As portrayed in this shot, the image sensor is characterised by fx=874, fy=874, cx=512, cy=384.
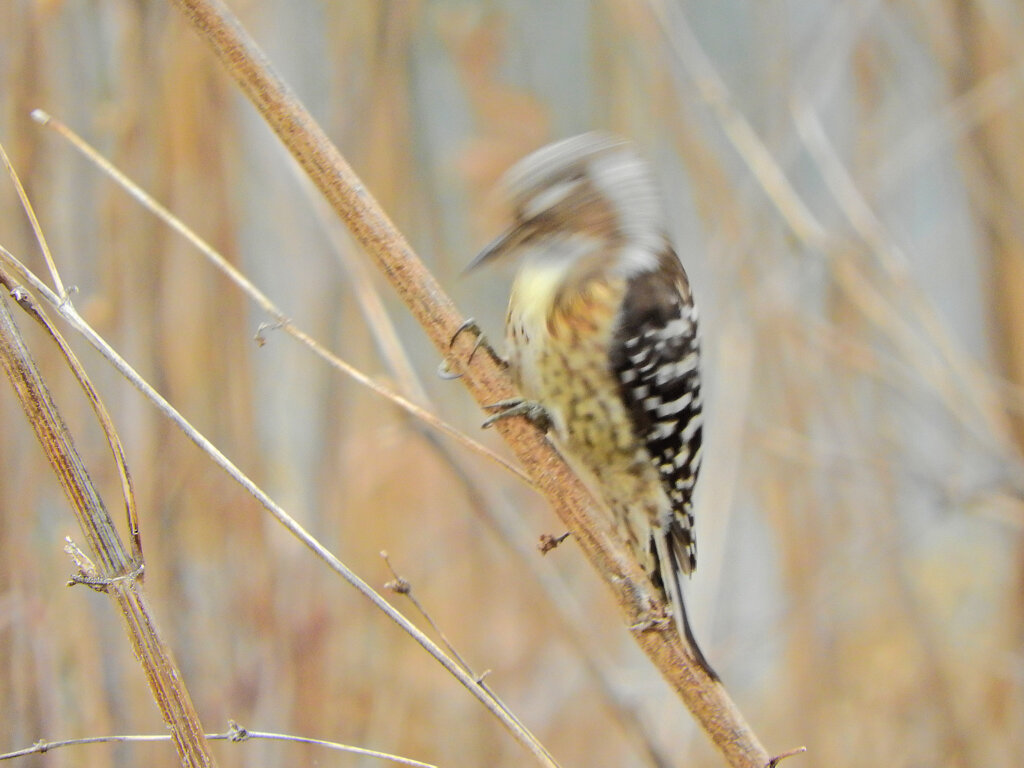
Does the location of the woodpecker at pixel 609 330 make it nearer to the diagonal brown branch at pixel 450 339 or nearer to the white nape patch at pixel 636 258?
the white nape patch at pixel 636 258

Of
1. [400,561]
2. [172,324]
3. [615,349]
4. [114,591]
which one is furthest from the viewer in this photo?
[400,561]

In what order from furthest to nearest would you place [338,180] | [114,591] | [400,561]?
[400,561]
[338,180]
[114,591]

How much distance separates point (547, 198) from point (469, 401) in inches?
36.3

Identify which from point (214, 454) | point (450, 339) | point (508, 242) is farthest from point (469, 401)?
point (214, 454)

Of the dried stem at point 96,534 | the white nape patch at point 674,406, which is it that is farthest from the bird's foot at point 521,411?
the dried stem at point 96,534

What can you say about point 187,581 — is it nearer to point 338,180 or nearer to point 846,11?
point 338,180

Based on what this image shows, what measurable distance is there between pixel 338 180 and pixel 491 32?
1.25 m

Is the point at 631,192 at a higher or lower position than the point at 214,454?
higher

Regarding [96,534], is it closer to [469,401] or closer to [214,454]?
[214,454]

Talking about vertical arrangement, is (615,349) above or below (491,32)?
below

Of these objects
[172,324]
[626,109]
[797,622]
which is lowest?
[797,622]

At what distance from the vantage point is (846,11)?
1.70 m

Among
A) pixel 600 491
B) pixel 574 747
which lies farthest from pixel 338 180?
pixel 574 747

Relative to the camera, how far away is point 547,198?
1.06m
